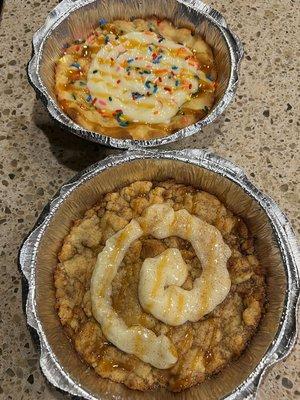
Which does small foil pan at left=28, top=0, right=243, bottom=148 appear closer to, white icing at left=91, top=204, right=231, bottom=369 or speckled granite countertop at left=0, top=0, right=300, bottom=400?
speckled granite countertop at left=0, top=0, right=300, bottom=400

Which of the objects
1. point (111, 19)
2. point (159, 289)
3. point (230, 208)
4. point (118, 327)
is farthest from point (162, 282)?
point (111, 19)

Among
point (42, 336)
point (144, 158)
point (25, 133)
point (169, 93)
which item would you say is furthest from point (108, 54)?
point (42, 336)

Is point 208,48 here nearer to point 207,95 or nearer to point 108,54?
point 207,95

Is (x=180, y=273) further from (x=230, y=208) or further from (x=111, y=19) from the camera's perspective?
(x=111, y=19)

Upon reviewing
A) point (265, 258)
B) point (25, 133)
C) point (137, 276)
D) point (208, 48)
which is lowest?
point (25, 133)

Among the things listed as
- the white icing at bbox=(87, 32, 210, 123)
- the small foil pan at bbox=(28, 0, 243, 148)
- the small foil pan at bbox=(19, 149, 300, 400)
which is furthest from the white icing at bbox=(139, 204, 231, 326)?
the white icing at bbox=(87, 32, 210, 123)
